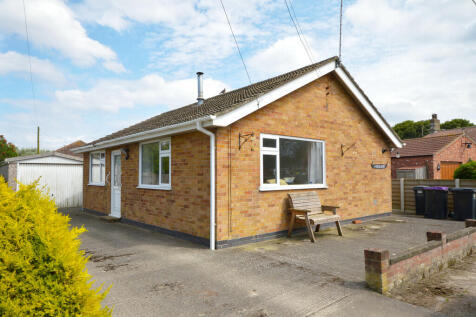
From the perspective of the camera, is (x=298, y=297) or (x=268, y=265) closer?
(x=298, y=297)

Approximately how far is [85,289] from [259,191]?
16.7ft

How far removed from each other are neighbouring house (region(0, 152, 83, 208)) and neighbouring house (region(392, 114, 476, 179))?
18.7 m

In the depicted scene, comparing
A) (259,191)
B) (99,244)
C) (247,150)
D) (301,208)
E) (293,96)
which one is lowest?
(99,244)

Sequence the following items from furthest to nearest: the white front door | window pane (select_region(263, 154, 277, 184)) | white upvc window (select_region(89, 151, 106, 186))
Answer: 1. white upvc window (select_region(89, 151, 106, 186))
2. the white front door
3. window pane (select_region(263, 154, 277, 184))

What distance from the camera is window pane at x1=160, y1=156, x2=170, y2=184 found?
7814 mm

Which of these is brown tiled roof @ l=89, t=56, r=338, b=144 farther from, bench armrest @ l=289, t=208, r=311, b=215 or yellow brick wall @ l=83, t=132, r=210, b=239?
bench armrest @ l=289, t=208, r=311, b=215

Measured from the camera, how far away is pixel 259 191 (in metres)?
6.95

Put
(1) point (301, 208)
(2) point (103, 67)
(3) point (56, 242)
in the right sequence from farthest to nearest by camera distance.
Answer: (2) point (103, 67) < (1) point (301, 208) < (3) point (56, 242)

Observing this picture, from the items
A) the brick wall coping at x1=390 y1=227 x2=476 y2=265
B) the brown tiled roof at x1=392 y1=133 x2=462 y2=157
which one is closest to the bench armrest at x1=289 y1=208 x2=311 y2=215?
the brick wall coping at x1=390 y1=227 x2=476 y2=265

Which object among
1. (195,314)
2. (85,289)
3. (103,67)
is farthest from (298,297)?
(103,67)

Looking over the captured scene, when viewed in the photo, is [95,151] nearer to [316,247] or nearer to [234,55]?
[234,55]

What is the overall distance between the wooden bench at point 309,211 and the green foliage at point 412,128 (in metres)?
55.2

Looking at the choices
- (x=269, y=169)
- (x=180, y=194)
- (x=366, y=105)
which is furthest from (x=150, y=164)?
(x=366, y=105)

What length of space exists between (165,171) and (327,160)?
4.61 metres
